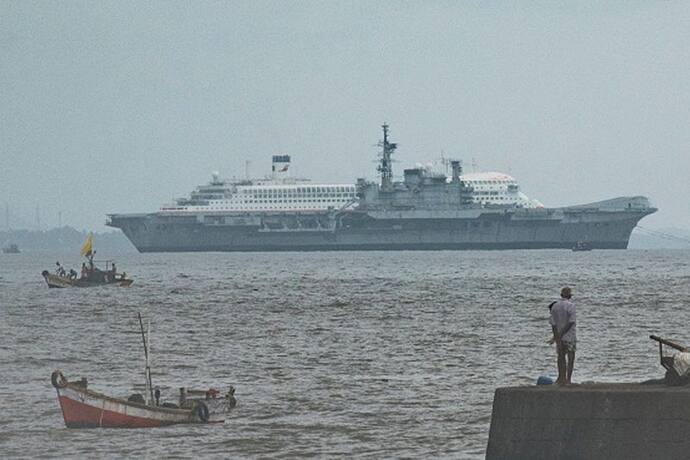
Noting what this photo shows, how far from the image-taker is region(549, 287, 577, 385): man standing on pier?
18656 mm

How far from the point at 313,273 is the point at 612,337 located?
8213cm

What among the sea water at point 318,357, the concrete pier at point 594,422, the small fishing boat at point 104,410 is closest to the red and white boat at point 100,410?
the small fishing boat at point 104,410

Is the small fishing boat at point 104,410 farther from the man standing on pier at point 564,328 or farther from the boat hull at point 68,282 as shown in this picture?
the boat hull at point 68,282

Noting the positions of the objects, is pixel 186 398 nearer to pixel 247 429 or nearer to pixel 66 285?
pixel 247 429

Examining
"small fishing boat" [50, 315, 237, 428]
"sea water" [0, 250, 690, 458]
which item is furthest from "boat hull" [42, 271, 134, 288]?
"small fishing boat" [50, 315, 237, 428]

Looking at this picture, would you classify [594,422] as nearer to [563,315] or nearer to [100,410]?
[563,315]

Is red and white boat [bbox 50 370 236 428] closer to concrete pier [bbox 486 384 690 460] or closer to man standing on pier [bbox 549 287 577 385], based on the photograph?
man standing on pier [bbox 549 287 577 385]

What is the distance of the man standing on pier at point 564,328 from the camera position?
1866 cm

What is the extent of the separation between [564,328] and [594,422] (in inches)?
71.8

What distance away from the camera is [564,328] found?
1886 cm

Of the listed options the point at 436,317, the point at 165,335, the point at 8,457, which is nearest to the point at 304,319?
the point at 436,317

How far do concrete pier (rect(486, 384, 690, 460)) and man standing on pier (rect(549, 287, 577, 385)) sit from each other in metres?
0.69

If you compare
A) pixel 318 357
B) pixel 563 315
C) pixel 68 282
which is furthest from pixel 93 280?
pixel 563 315

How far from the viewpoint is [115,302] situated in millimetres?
80500
